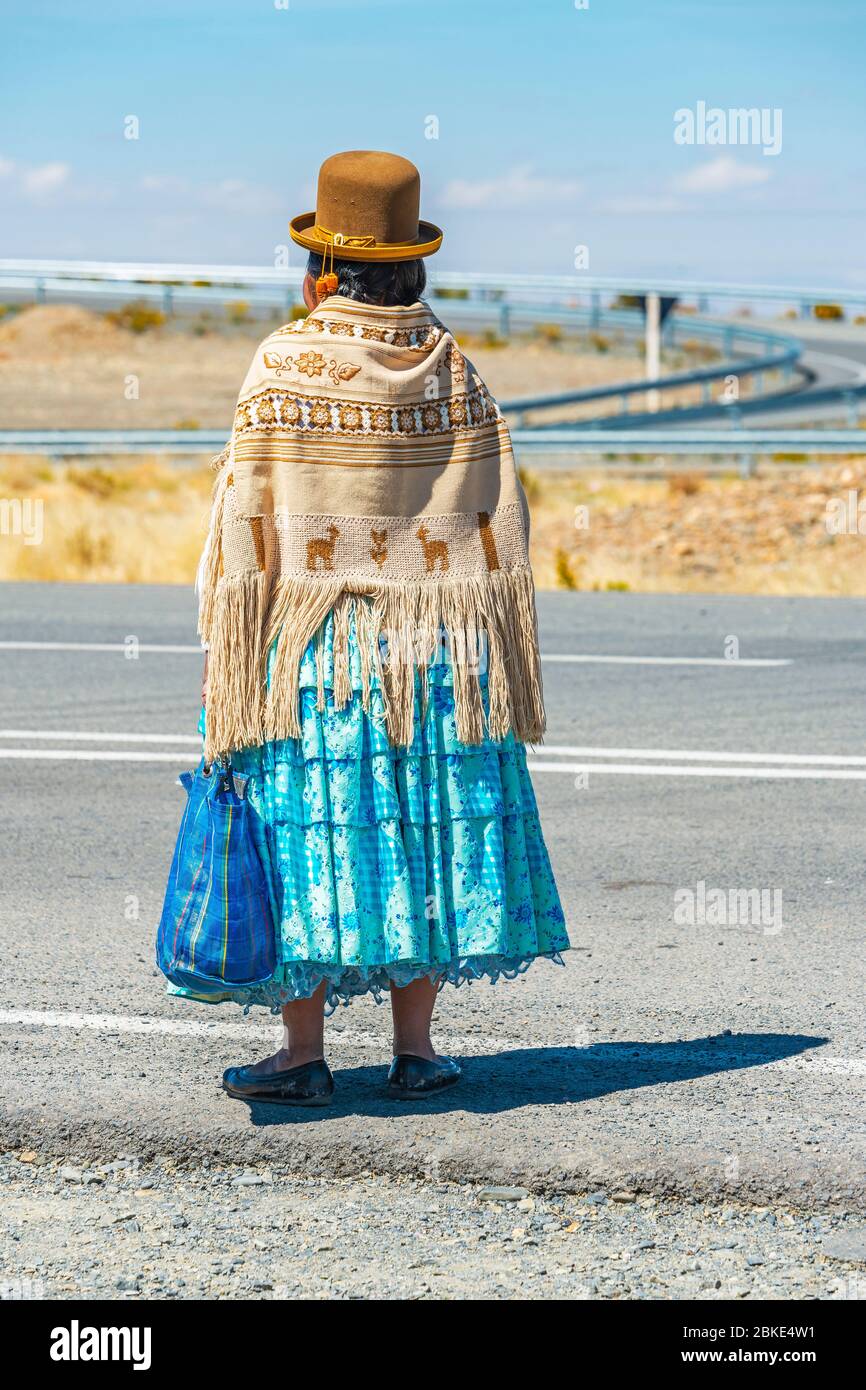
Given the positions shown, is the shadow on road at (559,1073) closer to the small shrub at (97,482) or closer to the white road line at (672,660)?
the white road line at (672,660)

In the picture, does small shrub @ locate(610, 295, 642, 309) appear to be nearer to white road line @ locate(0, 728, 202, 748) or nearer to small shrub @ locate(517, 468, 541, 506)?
small shrub @ locate(517, 468, 541, 506)

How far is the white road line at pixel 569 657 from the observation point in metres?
9.72

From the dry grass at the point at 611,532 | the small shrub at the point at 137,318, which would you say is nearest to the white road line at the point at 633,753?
the dry grass at the point at 611,532

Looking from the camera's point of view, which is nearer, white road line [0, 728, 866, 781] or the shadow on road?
the shadow on road

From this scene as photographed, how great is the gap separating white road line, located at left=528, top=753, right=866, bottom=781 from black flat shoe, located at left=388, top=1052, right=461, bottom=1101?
340 cm

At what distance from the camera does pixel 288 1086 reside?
3.65 metres

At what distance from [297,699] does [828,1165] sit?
1.39 metres

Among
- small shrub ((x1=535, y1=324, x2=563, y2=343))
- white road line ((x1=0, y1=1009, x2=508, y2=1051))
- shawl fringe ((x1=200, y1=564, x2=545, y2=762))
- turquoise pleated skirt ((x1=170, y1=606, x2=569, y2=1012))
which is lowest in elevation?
white road line ((x1=0, y1=1009, x2=508, y2=1051))

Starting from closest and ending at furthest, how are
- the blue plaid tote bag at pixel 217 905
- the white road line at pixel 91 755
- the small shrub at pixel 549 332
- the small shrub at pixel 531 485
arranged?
1. the blue plaid tote bag at pixel 217 905
2. the white road line at pixel 91 755
3. the small shrub at pixel 531 485
4. the small shrub at pixel 549 332

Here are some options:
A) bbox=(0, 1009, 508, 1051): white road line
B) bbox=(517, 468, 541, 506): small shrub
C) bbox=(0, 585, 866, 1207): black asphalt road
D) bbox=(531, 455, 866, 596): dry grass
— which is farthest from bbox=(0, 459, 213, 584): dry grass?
bbox=(0, 1009, 508, 1051): white road line

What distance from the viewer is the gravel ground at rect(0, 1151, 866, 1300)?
2920mm

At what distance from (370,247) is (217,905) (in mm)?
1342

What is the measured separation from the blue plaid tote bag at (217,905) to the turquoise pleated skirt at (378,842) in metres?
0.05
